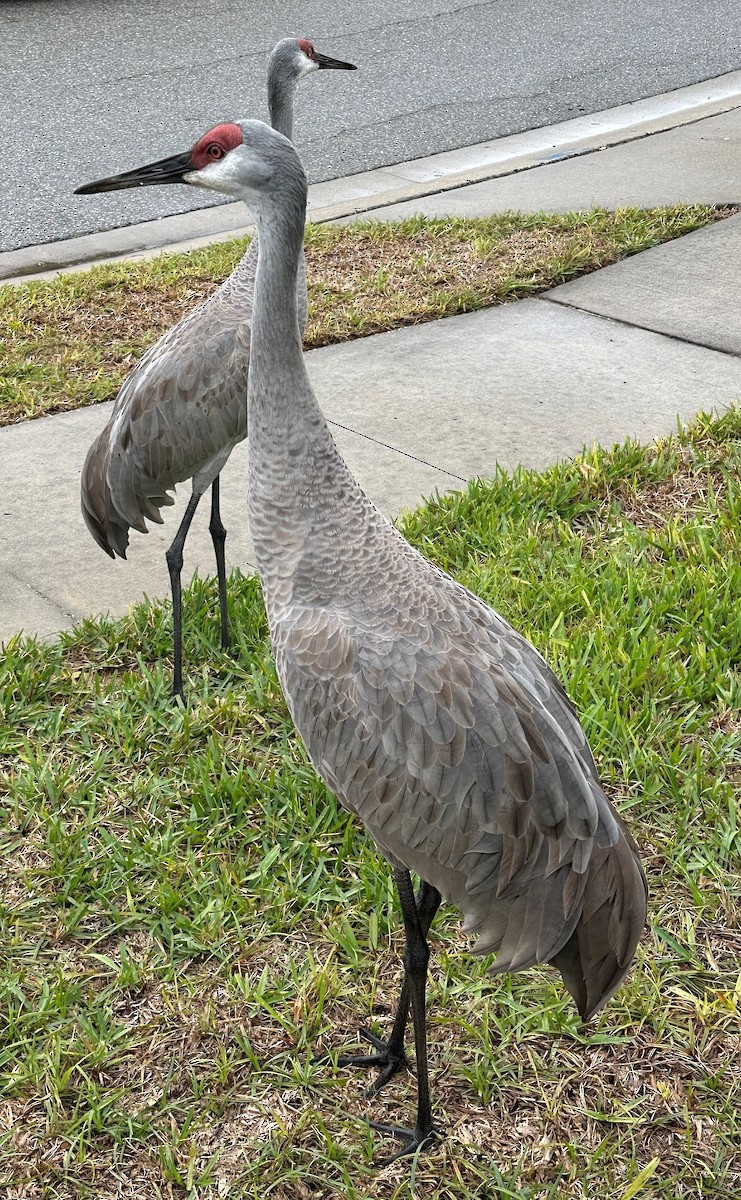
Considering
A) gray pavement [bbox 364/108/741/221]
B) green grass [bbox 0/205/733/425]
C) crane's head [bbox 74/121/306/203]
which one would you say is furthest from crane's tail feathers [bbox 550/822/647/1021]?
gray pavement [bbox 364/108/741/221]

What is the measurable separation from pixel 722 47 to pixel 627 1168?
11.1 m

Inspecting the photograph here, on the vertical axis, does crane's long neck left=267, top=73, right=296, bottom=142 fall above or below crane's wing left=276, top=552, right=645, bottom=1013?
above

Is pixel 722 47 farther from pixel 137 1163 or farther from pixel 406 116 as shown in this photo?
pixel 137 1163

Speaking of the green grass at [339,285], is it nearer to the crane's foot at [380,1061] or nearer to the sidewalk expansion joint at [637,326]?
the sidewalk expansion joint at [637,326]

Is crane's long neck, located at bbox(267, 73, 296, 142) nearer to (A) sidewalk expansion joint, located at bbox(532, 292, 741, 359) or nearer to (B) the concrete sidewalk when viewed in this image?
(B) the concrete sidewalk

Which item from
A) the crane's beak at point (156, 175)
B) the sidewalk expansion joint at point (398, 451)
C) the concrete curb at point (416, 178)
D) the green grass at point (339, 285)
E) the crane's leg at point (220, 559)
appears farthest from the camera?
the concrete curb at point (416, 178)

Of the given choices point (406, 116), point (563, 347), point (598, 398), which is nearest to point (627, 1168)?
point (598, 398)

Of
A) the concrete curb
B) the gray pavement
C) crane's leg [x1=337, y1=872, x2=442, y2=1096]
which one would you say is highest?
the concrete curb

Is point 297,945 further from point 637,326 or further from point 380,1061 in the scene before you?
point 637,326

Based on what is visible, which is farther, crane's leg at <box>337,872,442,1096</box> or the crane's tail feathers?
crane's leg at <box>337,872,442,1096</box>

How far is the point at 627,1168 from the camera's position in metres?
2.44

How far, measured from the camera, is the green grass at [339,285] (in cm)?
555

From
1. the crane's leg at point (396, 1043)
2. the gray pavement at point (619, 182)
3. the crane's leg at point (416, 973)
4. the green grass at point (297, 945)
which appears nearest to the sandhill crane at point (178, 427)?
the green grass at point (297, 945)

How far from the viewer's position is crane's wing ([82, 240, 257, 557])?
11.8 feet
